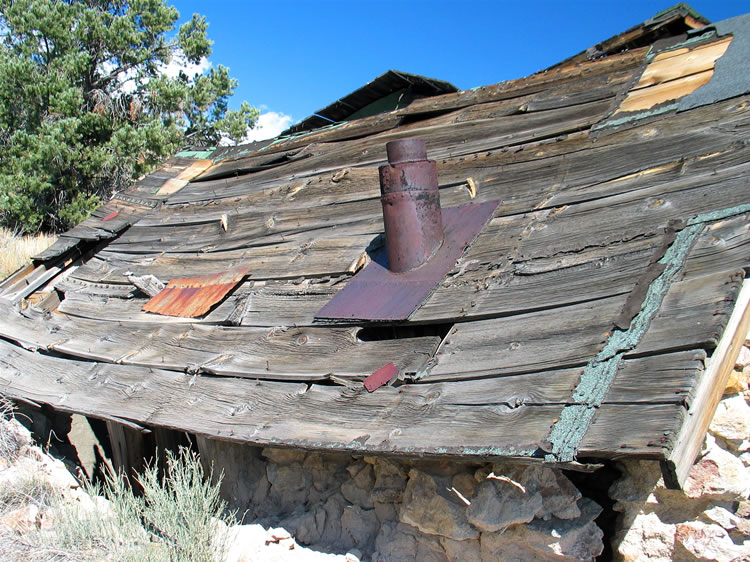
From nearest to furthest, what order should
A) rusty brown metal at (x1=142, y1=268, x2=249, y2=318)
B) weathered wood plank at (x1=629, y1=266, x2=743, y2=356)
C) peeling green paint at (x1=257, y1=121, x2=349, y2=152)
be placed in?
weathered wood plank at (x1=629, y1=266, x2=743, y2=356), rusty brown metal at (x1=142, y1=268, x2=249, y2=318), peeling green paint at (x1=257, y1=121, x2=349, y2=152)

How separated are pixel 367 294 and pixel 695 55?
323 centimetres

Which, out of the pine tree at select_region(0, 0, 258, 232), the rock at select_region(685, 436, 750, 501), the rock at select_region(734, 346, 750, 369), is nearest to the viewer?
the rock at select_region(685, 436, 750, 501)

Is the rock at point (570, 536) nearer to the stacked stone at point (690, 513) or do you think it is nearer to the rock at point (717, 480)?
the stacked stone at point (690, 513)

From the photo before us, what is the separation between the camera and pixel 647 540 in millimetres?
2629

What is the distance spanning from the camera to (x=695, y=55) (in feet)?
16.4

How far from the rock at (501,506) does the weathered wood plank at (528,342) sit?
47cm

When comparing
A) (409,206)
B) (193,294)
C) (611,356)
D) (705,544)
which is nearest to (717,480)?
(705,544)

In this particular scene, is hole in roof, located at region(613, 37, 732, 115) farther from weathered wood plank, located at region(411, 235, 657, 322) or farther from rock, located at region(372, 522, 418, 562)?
rock, located at region(372, 522, 418, 562)

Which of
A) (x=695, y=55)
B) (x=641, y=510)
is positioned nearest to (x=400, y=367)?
(x=641, y=510)

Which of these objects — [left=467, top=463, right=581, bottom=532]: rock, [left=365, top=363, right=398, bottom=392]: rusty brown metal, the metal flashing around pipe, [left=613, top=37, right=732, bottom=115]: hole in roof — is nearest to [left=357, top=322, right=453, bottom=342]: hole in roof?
the metal flashing around pipe

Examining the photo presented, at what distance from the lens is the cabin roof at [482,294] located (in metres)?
2.50

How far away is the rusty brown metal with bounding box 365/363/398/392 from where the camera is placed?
3.17 metres

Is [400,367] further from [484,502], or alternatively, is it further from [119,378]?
[119,378]

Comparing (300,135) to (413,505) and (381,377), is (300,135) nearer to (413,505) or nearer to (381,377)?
(381,377)
